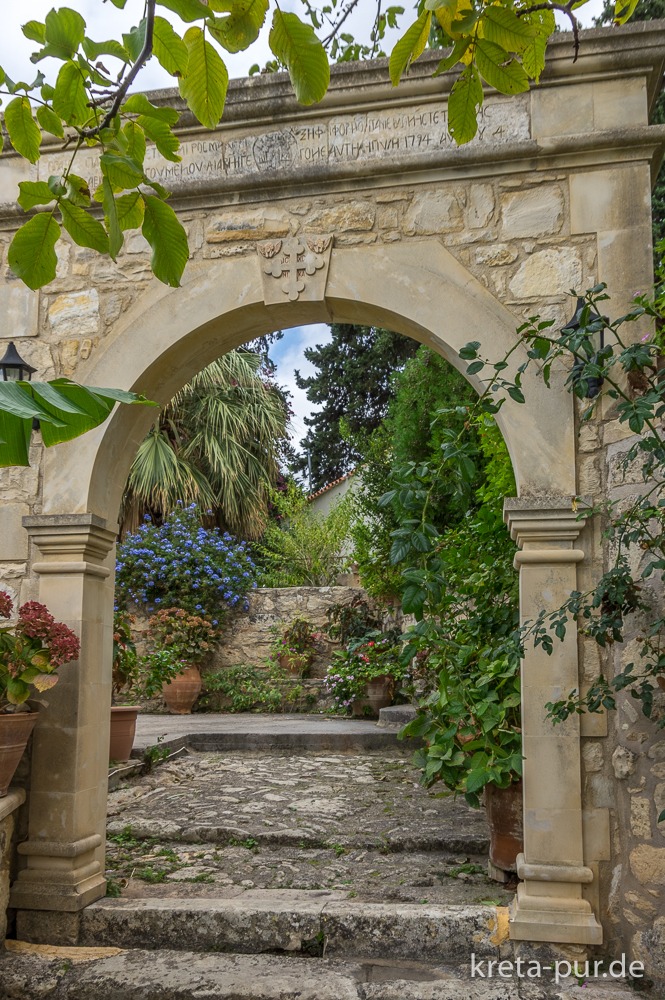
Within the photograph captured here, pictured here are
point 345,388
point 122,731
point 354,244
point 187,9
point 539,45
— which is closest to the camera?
point 187,9

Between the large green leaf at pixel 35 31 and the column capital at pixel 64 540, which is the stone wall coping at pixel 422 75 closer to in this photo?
the column capital at pixel 64 540

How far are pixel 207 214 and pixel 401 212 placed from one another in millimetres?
864

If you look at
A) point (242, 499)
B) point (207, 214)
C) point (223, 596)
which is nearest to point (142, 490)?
point (242, 499)

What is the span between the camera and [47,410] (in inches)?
65.2

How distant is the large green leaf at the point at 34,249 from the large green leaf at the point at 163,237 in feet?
0.48

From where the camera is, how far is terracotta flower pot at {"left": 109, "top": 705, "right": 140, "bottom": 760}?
539 centimetres

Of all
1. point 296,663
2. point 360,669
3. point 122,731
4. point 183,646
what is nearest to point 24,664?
point 122,731

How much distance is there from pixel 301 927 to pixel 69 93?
2988 millimetres

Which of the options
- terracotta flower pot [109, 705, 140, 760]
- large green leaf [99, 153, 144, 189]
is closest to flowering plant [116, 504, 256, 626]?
terracotta flower pot [109, 705, 140, 760]

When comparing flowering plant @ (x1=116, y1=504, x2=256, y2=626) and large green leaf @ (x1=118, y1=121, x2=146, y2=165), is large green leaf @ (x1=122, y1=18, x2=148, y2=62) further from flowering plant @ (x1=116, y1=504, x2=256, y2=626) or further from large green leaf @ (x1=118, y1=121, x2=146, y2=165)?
flowering plant @ (x1=116, y1=504, x2=256, y2=626)

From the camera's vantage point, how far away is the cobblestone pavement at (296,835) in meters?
3.79

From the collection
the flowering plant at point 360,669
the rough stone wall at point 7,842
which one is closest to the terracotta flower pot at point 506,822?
the rough stone wall at point 7,842

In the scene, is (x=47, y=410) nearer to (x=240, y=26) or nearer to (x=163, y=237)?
(x=163, y=237)

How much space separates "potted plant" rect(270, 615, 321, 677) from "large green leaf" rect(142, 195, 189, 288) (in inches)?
308
